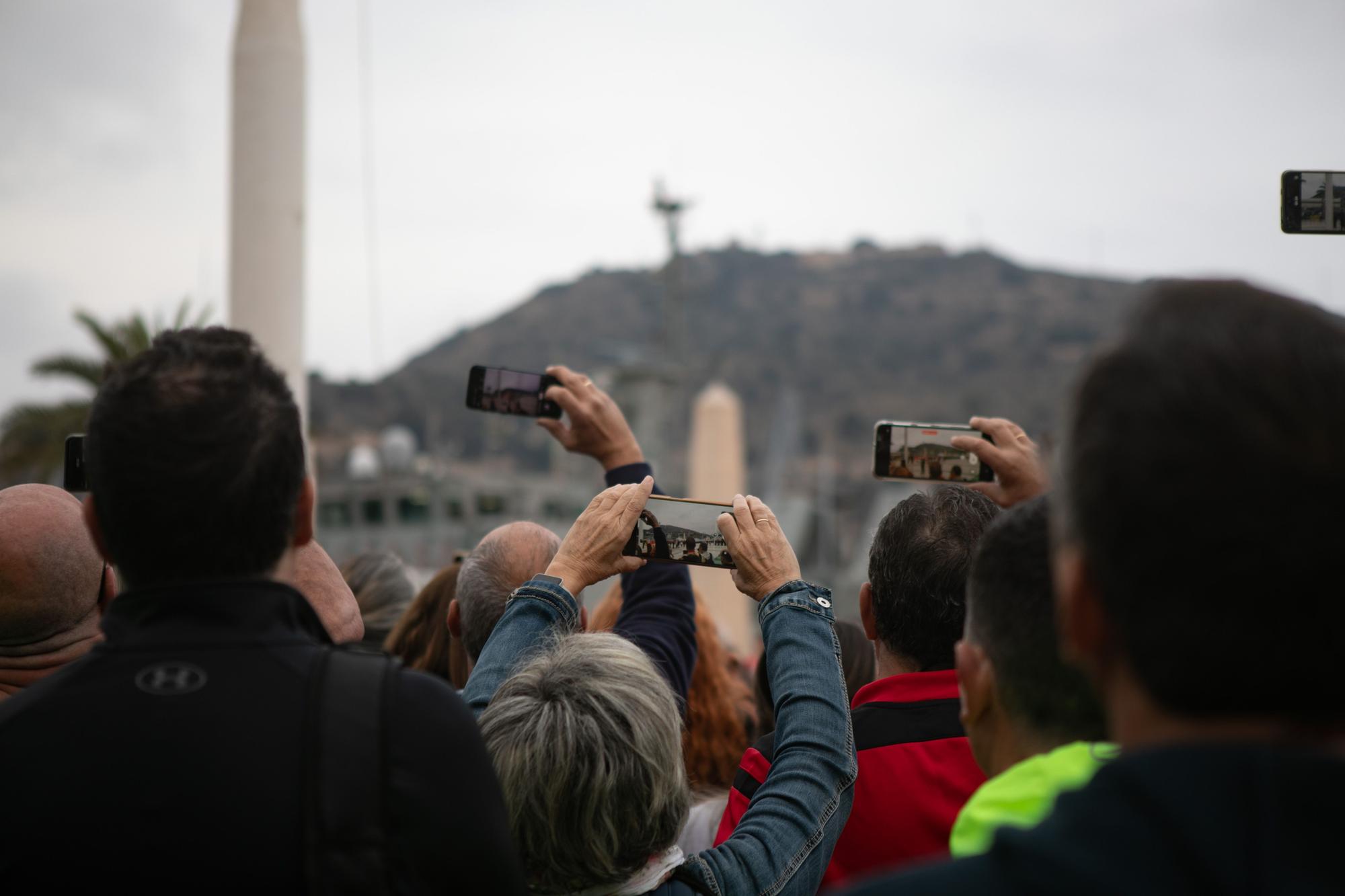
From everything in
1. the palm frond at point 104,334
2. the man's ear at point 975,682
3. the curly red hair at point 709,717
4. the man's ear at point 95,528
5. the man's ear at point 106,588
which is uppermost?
the palm frond at point 104,334

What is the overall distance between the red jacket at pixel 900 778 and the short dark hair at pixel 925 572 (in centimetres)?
8

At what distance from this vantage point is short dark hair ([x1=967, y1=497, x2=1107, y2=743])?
64.9 inches

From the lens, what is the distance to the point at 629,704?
2143 millimetres

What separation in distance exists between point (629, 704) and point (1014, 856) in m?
1.14

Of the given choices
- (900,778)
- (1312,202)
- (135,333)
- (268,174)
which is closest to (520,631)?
(900,778)

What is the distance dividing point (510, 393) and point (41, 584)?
4.72ft

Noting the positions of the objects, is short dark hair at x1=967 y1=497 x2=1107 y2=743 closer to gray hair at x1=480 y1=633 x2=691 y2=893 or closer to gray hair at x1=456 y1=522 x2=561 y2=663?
gray hair at x1=480 y1=633 x2=691 y2=893

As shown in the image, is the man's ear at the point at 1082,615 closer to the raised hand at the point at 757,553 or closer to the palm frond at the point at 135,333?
the raised hand at the point at 757,553

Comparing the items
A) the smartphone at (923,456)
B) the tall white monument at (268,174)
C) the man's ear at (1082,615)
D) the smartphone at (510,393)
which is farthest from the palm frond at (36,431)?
the man's ear at (1082,615)

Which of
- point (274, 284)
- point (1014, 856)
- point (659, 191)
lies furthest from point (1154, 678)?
point (659, 191)

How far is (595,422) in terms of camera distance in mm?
3416

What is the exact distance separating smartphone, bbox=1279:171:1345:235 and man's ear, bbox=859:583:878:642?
124 centimetres

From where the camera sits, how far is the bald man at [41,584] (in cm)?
261

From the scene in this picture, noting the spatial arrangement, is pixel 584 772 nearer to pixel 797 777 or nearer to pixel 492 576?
pixel 797 777
